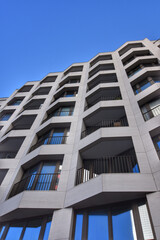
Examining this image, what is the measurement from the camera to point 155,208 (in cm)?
588

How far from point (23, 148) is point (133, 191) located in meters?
8.92

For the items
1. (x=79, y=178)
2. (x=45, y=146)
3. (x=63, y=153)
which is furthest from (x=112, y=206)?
(x=45, y=146)

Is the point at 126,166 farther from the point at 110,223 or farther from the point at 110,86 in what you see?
the point at 110,86

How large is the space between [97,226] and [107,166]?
134 inches

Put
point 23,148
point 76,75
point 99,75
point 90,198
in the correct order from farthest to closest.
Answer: point 76,75 → point 99,75 → point 23,148 → point 90,198

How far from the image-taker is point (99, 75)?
57.5 ft

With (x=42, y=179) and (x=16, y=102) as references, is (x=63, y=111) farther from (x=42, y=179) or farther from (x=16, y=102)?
(x=16, y=102)

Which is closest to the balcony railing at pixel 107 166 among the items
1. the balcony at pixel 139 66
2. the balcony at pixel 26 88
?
the balcony at pixel 139 66

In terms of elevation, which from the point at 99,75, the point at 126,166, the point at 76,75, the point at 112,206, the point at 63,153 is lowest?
the point at 112,206

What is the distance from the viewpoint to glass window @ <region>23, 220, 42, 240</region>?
25.5 ft

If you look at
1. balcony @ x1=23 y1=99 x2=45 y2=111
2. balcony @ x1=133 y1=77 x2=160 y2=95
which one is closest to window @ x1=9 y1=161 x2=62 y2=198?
balcony @ x1=133 y1=77 x2=160 y2=95

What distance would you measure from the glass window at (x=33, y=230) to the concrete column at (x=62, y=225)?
1431mm

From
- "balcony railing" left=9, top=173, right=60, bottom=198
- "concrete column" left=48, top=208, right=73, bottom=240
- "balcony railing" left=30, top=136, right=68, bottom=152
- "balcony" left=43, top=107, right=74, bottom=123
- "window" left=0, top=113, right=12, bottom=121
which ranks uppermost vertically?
"window" left=0, top=113, right=12, bottom=121

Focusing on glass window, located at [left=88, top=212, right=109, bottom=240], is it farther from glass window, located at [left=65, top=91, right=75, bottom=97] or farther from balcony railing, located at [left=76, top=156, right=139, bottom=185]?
glass window, located at [left=65, top=91, right=75, bottom=97]
